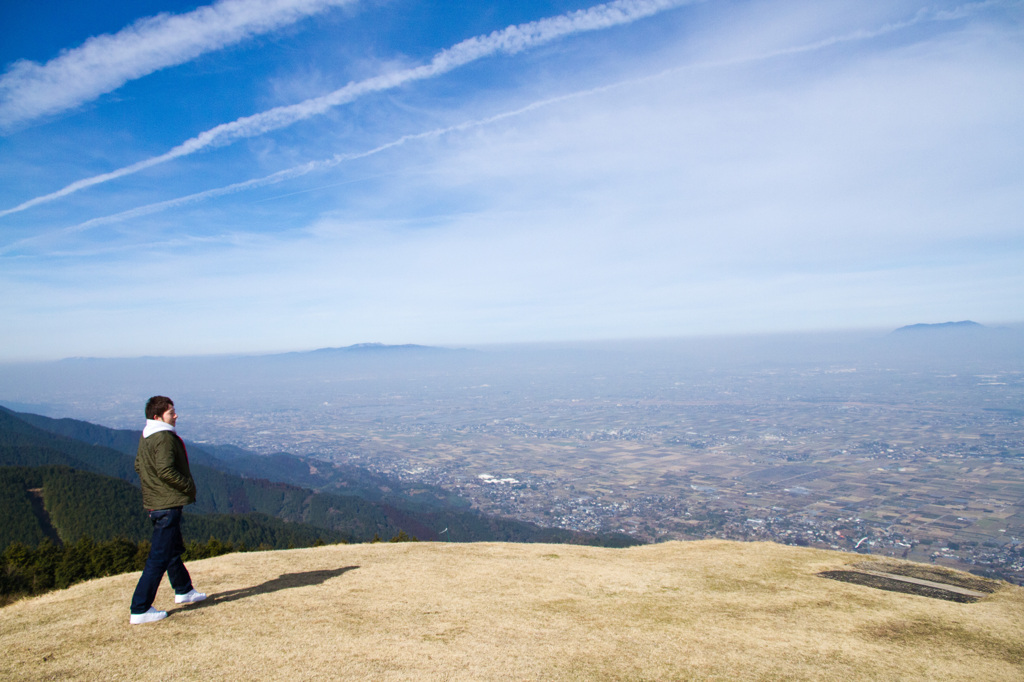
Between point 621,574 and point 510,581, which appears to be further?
point 621,574

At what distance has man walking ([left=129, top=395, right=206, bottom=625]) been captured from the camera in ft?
26.1

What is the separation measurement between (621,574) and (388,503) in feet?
432

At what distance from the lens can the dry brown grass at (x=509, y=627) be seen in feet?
23.9

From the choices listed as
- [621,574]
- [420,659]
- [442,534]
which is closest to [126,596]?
[420,659]

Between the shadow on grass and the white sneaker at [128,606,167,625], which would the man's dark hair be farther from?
the shadow on grass

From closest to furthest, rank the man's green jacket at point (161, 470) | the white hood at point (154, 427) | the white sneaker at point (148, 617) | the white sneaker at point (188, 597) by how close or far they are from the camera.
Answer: the man's green jacket at point (161, 470) < the white hood at point (154, 427) < the white sneaker at point (148, 617) < the white sneaker at point (188, 597)

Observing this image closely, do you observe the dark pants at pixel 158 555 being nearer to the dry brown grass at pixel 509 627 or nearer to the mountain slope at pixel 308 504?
the dry brown grass at pixel 509 627

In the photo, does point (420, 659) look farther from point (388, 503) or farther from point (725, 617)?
point (388, 503)

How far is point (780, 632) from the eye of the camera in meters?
9.62

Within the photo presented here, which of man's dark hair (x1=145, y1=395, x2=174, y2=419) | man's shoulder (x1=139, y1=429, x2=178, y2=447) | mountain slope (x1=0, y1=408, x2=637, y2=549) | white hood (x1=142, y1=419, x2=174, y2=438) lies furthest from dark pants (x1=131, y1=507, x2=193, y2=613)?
mountain slope (x1=0, y1=408, x2=637, y2=549)

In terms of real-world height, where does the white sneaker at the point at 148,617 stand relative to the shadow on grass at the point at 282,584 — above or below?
above

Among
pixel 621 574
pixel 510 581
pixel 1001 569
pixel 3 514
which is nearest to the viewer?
pixel 510 581

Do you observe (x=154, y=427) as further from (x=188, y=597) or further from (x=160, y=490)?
(x=188, y=597)

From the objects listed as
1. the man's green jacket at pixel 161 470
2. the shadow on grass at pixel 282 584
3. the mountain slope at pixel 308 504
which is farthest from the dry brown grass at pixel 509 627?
the mountain slope at pixel 308 504
